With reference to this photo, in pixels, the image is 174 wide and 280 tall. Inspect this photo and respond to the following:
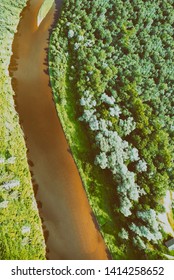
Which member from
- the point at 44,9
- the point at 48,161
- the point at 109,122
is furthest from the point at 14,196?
the point at 44,9

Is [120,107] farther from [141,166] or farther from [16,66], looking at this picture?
[16,66]

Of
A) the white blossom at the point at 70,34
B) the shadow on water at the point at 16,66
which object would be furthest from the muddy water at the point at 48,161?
the white blossom at the point at 70,34

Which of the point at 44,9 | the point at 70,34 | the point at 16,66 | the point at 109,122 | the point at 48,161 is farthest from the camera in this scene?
the point at 44,9

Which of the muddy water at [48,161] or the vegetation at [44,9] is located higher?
the vegetation at [44,9]

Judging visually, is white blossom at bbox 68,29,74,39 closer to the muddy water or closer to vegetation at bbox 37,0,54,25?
the muddy water

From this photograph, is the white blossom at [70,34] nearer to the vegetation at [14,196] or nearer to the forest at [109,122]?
the forest at [109,122]

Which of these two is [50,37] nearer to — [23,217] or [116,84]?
[116,84]
